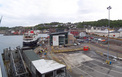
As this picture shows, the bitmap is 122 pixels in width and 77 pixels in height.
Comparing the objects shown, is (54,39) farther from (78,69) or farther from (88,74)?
(88,74)

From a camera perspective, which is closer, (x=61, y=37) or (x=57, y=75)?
(x=57, y=75)

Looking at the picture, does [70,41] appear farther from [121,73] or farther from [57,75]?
[57,75]

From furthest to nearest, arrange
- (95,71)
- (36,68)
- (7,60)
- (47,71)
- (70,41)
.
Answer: (70,41)
(7,60)
(95,71)
(36,68)
(47,71)

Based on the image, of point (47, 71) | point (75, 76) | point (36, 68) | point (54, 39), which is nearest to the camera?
point (47, 71)

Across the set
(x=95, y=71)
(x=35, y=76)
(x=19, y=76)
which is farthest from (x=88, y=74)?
(x=19, y=76)

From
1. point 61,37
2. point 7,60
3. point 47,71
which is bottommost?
point 7,60

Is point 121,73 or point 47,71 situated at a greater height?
point 47,71

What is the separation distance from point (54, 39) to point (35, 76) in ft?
64.3

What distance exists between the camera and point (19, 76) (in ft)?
36.5

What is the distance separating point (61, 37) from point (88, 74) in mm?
19751

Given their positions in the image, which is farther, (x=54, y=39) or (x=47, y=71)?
(x=54, y=39)

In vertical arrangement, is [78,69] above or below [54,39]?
below

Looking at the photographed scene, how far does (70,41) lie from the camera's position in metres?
34.0

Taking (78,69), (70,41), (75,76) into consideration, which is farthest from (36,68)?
(70,41)
